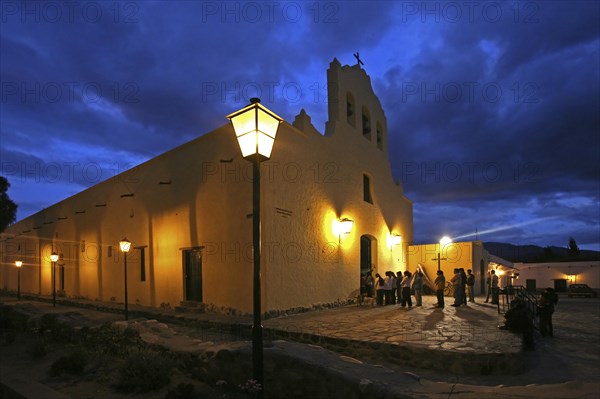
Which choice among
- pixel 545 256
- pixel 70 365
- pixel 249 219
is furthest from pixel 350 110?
pixel 545 256

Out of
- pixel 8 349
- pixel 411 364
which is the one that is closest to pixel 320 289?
pixel 411 364

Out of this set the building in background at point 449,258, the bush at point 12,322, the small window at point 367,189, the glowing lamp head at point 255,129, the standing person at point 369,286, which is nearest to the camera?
the glowing lamp head at point 255,129

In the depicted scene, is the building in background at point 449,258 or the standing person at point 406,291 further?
the building in background at point 449,258

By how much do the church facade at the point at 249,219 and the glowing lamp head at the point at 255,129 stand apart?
6.79 m

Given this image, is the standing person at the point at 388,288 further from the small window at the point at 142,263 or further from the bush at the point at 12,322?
the bush at the point at 12,322

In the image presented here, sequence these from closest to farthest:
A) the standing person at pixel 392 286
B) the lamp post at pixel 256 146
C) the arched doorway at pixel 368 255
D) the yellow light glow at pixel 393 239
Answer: the lamp post at pixel 256 146, the standing person at pixel 392 286, the arched doorway at pixel 368 255, the yellow light glow at pixel 393 239

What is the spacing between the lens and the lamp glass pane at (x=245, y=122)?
5032 millimetres

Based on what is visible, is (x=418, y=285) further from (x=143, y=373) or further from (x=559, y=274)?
(x=559, y=274)

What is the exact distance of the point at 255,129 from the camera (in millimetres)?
4973

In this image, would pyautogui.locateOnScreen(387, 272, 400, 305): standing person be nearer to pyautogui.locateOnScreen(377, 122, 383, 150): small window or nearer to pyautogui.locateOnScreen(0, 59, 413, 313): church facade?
pyautogui.locateOnScreen(0, 59, 413, 313): church facade

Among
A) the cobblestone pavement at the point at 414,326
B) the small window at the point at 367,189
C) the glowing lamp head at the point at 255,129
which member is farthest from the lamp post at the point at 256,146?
the small window at the point at 367,189

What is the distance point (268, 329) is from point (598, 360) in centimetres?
697

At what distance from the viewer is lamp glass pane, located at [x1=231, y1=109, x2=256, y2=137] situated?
198 inches

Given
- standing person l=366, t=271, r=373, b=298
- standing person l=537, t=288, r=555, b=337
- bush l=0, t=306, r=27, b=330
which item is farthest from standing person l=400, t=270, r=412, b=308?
bush l=0, t=306, r=27, b=330
